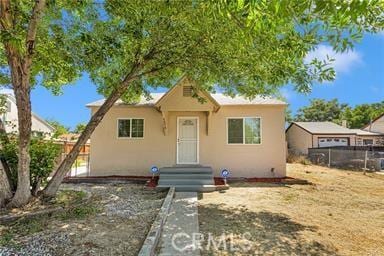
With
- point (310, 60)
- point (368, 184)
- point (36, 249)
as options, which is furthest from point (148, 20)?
point (368, 184)

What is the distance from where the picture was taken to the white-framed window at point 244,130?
1320 cm

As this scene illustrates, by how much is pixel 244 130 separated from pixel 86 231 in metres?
9.01

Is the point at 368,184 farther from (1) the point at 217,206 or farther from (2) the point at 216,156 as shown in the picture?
(1) the point at 217,206

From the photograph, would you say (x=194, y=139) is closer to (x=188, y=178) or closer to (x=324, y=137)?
(x=188, y=178)

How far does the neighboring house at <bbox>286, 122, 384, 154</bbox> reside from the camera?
29250 millimetres

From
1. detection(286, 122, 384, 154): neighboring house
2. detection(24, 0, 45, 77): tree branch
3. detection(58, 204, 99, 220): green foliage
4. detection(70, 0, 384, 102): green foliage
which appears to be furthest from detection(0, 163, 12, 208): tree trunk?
detection(286, 122, 384, 154): neighboring house

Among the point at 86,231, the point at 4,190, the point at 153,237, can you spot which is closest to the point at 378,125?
the point at 153,237

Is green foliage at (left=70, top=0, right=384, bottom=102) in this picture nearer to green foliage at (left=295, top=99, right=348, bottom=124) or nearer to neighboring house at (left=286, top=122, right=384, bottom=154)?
neighboring house at (left=286, top=122, right=384, bottom=154)

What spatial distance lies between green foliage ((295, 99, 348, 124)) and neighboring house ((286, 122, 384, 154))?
28562 millimetres

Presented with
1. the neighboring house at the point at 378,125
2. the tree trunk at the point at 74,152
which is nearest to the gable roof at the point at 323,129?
the neighboring house at the point at 378,125

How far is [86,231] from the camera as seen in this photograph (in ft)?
18.2

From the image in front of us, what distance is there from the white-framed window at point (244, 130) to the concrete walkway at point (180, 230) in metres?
5.23

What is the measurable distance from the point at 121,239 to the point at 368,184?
11.4 meters

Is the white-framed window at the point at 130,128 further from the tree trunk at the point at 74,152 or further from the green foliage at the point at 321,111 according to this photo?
the green foliage at the point at 321,111
